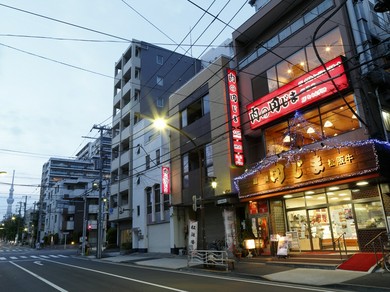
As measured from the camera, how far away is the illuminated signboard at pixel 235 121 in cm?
2009

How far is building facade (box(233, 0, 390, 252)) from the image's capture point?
46.6 ft

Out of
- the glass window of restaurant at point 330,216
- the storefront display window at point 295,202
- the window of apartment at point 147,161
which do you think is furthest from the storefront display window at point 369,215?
the window of apartment at point 147,161

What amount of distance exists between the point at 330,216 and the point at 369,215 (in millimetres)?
2305

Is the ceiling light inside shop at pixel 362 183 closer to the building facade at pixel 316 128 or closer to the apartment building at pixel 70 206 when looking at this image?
the building facade at pixel 316 128

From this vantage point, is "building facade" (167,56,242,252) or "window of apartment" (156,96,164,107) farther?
"window of apartment" (156,96,164,107)

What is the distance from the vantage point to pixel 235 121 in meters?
20.5

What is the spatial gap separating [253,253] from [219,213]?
5219 millimetres

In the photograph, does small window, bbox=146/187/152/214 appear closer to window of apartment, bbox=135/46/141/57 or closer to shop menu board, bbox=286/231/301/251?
shop menu board, bbox=286/231/301/251

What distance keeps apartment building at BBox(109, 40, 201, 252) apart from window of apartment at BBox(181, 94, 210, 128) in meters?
8.60

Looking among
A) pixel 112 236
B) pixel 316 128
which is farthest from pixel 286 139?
pixel 112 236

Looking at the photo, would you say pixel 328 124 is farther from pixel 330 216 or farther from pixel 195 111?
pixel 195 111

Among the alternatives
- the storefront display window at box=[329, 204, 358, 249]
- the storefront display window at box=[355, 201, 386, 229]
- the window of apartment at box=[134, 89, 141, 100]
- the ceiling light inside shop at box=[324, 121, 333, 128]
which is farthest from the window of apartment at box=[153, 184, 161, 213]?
the storefront display window at box=[355, 201, 386, 229]

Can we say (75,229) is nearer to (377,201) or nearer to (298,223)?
(298,223)

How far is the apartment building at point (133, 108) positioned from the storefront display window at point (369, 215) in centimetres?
2340
